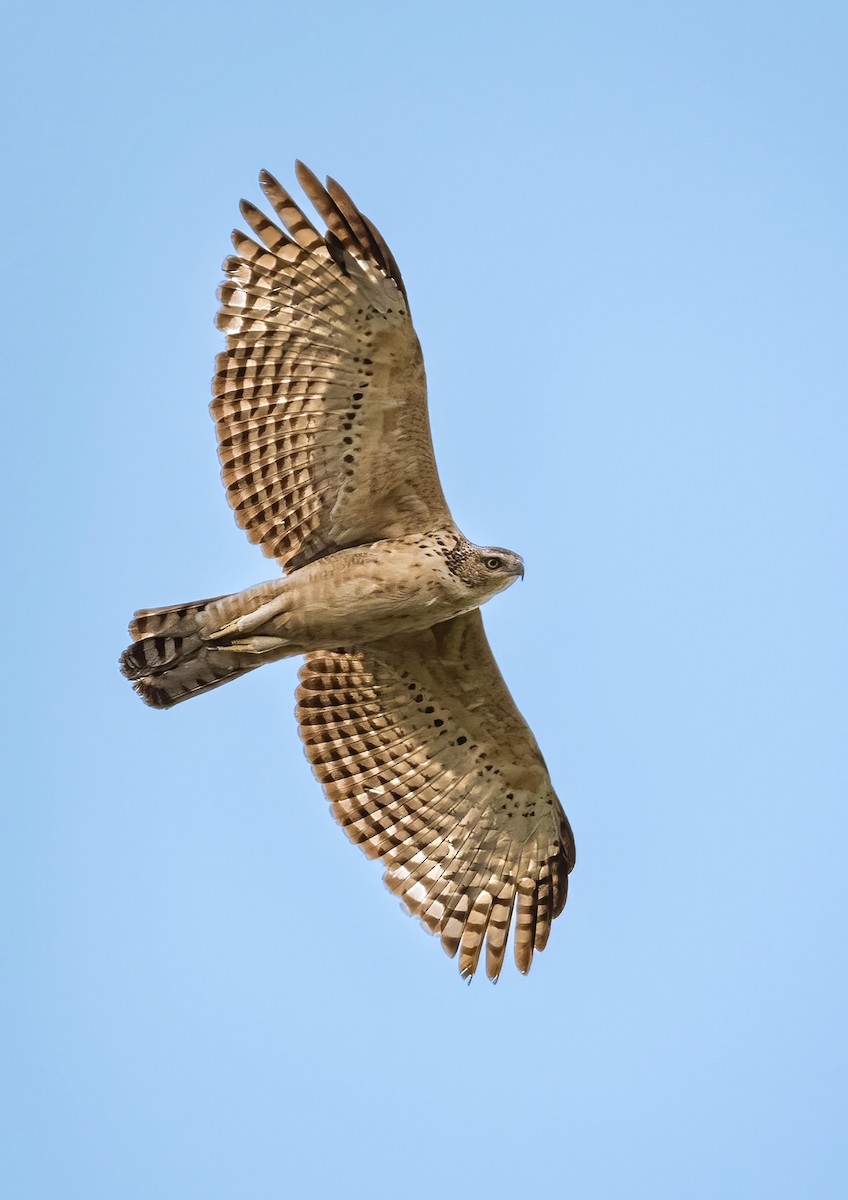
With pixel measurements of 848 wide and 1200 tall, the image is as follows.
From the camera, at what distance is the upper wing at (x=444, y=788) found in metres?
13.1

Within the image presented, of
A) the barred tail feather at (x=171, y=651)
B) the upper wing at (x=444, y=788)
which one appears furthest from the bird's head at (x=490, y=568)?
the barred tail feather at (x=171, y=651)

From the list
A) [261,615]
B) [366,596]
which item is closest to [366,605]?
[366,596]

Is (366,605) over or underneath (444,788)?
over

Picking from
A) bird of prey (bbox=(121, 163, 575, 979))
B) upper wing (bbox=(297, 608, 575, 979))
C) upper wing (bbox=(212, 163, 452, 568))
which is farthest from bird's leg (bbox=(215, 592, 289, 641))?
upper wing (bbox=(297, 608, 575, 979))

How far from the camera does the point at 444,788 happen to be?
13.5 meters

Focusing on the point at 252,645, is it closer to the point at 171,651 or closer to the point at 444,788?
the point at 171,651

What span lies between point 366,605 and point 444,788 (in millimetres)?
1977

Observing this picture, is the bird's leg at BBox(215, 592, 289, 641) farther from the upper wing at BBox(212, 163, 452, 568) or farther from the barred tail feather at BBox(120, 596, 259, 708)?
the upper wing at BBox(212, 163, 452, 568)

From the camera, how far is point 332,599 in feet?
40.1

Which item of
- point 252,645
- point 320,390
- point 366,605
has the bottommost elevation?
point 252,645

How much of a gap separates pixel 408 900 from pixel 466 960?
62 cm

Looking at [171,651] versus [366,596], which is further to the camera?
[171,651]

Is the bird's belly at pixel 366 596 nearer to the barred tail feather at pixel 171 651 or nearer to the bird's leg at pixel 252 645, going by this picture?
the bird's leg at pixel 252 645

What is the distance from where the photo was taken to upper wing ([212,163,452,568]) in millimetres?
11852
